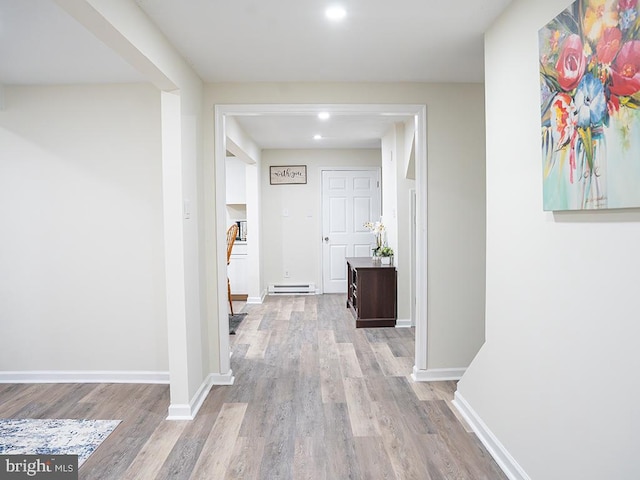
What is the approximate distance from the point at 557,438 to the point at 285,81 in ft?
9.49

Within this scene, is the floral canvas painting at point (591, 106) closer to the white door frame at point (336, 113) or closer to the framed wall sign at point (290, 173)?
the white door frame at point (336, 113)

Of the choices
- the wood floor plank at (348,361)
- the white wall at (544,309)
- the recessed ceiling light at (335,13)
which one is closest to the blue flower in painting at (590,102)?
the white wall at (544,309)

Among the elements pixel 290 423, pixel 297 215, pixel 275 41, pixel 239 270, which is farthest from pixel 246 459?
pixel 297 215

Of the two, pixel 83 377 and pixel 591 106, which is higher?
pixel 591 106

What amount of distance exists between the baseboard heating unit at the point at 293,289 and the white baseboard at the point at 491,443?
14.8 feet

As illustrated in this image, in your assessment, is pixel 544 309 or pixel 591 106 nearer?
pixel 591 106

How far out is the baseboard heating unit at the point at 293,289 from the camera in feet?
24.3

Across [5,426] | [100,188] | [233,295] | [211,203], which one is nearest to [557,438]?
[211,203]

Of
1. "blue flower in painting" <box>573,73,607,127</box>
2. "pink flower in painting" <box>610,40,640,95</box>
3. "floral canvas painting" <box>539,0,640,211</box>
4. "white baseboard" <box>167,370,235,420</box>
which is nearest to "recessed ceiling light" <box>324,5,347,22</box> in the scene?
"floral canvas painting" <box>539,0,640,211</box>

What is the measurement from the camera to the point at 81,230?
348cm

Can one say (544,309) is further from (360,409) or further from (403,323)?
(403,323)

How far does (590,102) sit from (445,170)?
1.94 metres

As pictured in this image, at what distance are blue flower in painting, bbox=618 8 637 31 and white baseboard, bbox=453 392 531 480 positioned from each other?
1870 mm

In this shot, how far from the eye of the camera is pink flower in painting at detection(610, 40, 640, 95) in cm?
131
